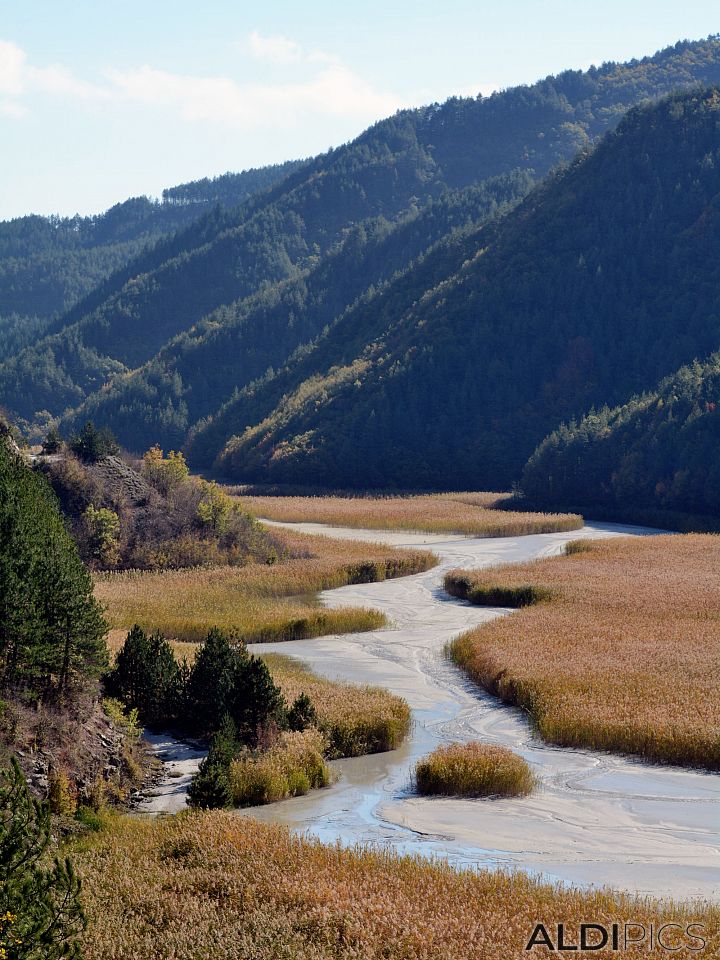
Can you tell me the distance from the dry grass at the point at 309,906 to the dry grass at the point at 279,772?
5.01 metres

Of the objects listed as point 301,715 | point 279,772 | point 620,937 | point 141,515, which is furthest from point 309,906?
point 141,515

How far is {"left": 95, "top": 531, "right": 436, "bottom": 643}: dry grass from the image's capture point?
1964 inches

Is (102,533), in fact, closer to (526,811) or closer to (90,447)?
(90,447)

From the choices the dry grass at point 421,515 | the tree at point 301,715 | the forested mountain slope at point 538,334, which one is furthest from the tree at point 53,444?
the forested mountain slope at point 538,334

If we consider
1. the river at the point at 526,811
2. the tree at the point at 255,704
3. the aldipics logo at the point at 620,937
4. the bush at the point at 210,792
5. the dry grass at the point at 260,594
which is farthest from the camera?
the dry grass at the point at 260,594

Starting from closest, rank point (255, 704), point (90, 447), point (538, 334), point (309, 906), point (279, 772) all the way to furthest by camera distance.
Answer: point (309, 906) < point (279, 772) < point (255, 704) < point (90, 447) < point (538, 334)

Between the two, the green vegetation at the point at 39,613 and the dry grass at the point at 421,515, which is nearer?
the green vegetation at the point at 39,613

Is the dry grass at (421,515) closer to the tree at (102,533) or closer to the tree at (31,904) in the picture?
the tree at (102,533)

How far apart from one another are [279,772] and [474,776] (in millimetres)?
4809

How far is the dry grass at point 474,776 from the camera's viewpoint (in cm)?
2827

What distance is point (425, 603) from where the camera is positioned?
58.4 meters

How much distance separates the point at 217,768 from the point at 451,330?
14869cm

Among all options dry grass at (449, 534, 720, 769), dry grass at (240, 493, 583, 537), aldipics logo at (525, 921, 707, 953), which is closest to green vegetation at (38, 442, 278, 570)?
dry grass at (449, 534, 720, 769)

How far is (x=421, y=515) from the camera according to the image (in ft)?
333
